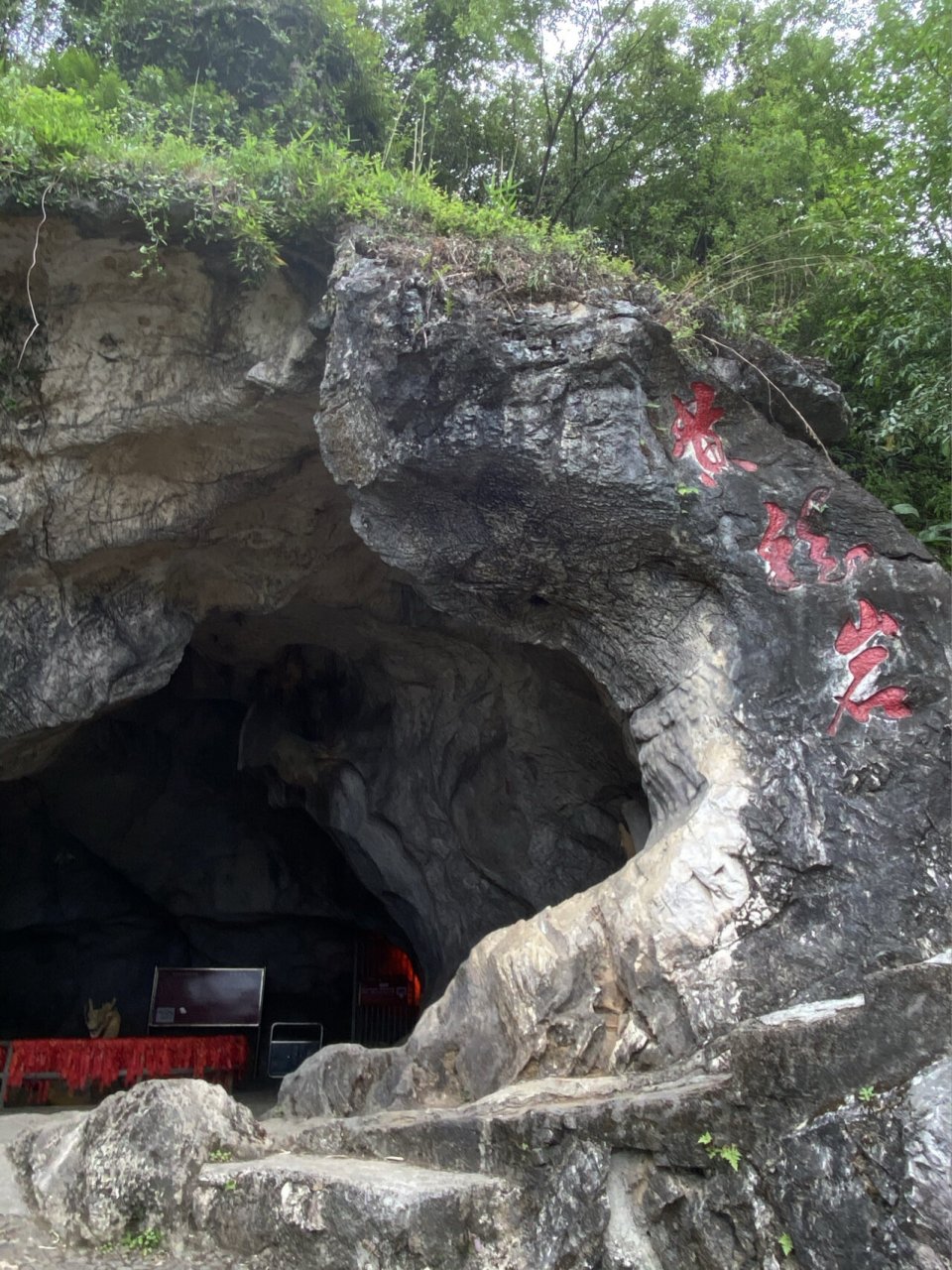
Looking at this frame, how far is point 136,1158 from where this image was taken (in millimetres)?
4242

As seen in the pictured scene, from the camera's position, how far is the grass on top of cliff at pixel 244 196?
5883mm

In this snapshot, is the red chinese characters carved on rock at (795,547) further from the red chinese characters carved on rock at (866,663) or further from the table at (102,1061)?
the table at (102,1061)

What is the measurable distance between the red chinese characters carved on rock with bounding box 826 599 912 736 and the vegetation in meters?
1.94

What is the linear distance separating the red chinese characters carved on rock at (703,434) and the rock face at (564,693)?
0.02 meters

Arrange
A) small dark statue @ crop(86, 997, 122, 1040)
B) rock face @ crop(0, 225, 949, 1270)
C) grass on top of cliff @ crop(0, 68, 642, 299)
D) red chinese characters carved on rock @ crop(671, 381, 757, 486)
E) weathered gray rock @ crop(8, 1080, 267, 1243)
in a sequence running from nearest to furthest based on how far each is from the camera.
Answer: rock face @ crop(0, 225, 949, 1270) < weathered gray rock @ crop(8, 1080, 267, 1243) < red chinese characters carved on rock @ crop(671, 381, 757, 486) < grass on top of cliff @ crop(0, 68, 642, 299) < small dark statue @ crop(86, 997, 122, 1040)

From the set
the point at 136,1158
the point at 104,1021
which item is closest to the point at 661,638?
the point at 136,1158

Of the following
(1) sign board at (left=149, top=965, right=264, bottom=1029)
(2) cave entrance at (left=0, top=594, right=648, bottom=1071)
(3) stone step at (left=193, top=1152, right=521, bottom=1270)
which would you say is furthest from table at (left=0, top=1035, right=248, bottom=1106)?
(3) stone step at (left=193, top=1152, right=521, bottom=1270)

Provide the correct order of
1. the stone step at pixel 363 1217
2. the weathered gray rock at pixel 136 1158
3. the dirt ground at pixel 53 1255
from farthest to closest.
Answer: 1. the weathered gray rock at pixel 136 1158
2. the dirt ground at pixel 53 1255
3. the stone step at pixel 363 1217

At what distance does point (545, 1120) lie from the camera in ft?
11.6

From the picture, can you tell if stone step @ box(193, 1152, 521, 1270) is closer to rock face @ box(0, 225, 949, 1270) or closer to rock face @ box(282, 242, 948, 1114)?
rock face @ box(0, 225, 949, 1270)

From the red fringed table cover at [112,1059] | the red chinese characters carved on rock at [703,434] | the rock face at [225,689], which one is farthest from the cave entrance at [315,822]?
the red chinese characters carved on rock at [703,434]

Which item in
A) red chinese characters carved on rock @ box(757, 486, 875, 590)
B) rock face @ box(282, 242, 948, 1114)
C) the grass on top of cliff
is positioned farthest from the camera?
the grass on top of cliff

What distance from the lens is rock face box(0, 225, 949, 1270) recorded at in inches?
126

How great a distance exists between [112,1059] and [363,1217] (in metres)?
6.46
